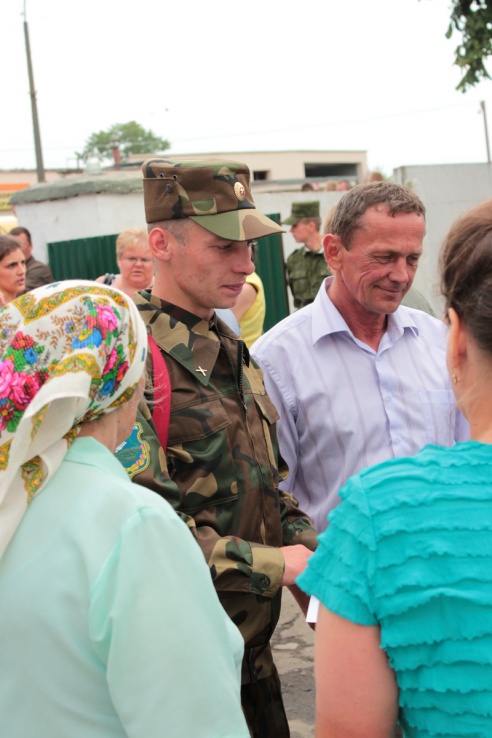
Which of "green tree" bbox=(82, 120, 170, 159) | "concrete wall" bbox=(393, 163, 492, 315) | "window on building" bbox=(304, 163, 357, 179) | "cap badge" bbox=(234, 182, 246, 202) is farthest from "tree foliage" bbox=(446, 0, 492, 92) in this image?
"green tree" bbox=(82, 120, 170, 159)

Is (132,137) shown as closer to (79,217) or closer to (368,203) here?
(79,217)

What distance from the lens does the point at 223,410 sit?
233cm

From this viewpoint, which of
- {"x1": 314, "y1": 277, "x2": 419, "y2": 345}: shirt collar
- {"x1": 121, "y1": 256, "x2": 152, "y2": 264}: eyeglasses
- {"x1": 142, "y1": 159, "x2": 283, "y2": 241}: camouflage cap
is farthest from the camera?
{"x1": 121, "y1": 256, "x2": 152, "y2": 264}: eyeglasses

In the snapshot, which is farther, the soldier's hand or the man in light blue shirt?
the man in light blue shirt

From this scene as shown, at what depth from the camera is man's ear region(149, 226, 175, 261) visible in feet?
8.08

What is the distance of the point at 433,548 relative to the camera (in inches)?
49.1

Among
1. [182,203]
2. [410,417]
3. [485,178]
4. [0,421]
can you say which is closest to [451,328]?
[0,421]

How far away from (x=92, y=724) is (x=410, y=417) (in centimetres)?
172

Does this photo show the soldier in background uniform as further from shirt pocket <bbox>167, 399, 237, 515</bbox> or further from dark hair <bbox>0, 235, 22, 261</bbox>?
shirt pocket <bbox>167, 399, 237, 515</bbox>

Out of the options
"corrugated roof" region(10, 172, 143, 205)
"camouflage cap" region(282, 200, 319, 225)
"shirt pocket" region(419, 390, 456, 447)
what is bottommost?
"shirt pocket" region(419, 390, 456, 447)

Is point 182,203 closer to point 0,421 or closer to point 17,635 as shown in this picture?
point 0,421

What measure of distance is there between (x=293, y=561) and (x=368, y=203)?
4.25 ft

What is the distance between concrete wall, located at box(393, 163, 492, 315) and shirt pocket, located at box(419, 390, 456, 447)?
866cm

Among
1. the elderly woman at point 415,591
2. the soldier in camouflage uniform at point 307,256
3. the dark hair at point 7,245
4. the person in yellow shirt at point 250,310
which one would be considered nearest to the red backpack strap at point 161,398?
the elderly woman at point 415,591
